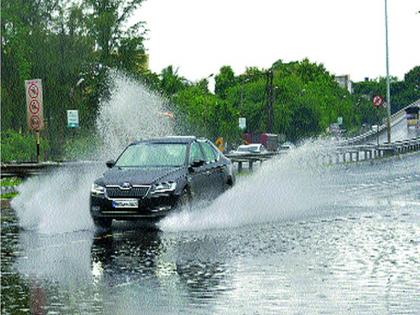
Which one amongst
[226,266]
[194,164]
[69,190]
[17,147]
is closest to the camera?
[226,266]

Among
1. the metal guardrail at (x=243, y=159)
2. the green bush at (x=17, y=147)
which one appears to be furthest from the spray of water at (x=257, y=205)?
the green bush at (x=17, y=147)

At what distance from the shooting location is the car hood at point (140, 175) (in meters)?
18.4

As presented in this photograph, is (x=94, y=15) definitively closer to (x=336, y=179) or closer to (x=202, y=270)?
(x=336, y=179)

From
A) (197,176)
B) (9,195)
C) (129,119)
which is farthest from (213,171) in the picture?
(129,119)

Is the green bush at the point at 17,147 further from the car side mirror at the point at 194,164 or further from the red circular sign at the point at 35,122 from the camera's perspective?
the car side mirror at the point at 194,164

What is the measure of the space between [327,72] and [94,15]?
120m

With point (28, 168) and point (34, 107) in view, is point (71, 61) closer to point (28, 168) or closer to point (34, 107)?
point (34, 107)

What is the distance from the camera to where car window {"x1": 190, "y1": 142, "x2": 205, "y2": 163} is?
20194 millimetres

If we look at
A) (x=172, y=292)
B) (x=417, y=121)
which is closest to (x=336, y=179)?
(x=172, y=292)

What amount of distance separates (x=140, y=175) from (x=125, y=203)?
0.64m

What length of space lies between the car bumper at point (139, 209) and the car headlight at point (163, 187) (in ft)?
0.33

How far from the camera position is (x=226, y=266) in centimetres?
1299

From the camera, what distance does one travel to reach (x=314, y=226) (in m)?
18.8

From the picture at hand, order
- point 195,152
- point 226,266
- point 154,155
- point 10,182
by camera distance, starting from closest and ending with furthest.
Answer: point 226,266 < point 154,155 < point 195,152 < point 10,182
